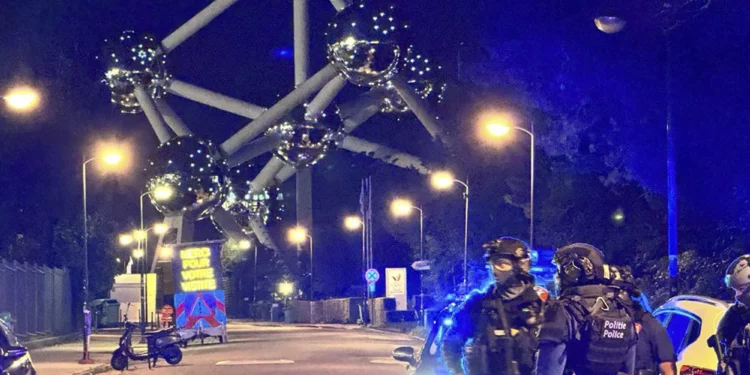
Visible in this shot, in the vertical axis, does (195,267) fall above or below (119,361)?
above

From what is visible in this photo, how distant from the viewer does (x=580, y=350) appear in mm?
6902

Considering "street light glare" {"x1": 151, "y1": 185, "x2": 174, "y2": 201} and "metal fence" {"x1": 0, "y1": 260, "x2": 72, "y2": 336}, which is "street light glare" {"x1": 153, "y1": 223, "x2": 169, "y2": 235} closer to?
"metal fence" {"x1": 0, "y1": 260, "x2": 72, "y2": 336}

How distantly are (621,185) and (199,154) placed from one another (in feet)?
38.5

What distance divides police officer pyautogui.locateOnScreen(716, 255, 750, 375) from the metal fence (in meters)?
24.0

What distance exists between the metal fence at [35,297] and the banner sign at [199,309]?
481cm

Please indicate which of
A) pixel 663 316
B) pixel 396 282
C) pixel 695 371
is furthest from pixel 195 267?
pixel 695 371

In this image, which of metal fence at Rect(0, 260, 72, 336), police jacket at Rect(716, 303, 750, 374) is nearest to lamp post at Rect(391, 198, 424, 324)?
metal fence at Rect(0, 260, 72, 336)

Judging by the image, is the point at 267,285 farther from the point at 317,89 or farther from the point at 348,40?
the point at 348,40

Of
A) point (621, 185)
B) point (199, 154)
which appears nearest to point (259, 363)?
point (199, 154)

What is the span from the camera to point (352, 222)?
7475 centimetres

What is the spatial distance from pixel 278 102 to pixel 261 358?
28186mm

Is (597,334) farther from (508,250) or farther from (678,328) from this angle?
(678,328)

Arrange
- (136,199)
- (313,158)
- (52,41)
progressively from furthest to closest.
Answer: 1. (136,199)
2. (52,41)
3. (313,158)

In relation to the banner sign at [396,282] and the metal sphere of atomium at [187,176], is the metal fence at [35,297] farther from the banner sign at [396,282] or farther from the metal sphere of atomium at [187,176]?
the banner sign at [396,282]
